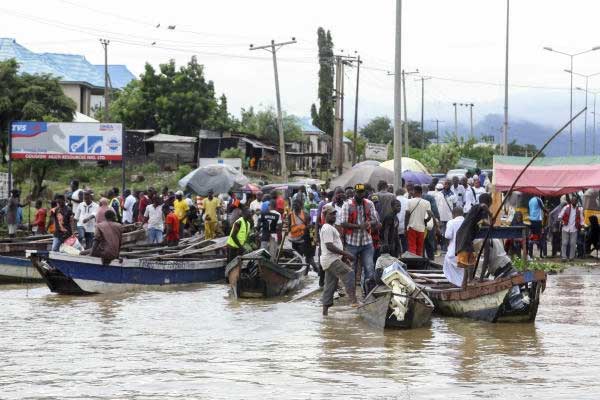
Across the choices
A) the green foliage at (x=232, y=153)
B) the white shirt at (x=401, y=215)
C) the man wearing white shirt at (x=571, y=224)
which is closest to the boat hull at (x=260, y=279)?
the white shirt at (x=401, y=215)

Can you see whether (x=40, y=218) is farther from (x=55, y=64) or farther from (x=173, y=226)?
(x=55, y=64)

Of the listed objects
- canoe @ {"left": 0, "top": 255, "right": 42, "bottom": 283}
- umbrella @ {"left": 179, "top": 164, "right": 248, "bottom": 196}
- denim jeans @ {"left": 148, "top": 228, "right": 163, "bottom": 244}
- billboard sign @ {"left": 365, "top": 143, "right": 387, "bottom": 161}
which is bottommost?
canoe @ {"left": 0, "top": 255, "right": 42, "bottom": 283}

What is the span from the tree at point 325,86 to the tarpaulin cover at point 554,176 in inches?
1318

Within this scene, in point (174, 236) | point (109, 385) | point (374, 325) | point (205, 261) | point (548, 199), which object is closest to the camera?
point (109, 385)

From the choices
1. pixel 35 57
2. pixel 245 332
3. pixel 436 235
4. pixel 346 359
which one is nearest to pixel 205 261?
pixel 436 235

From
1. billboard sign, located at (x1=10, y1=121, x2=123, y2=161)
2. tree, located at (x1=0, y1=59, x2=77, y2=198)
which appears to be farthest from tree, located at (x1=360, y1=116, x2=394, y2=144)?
billboard sign, located at (x1=10, y1=121, x2=123, y2=161)

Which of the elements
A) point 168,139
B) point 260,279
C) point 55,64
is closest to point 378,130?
point 55,64

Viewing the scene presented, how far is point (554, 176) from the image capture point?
2488cm

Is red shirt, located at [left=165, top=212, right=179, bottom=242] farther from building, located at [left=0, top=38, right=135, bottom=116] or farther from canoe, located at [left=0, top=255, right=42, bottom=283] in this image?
building, located at [left=0, top=38, right=135, bottom=116]

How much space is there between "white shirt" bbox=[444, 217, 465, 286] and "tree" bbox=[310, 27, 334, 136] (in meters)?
43.9

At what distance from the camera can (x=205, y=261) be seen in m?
20.4

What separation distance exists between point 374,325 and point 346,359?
2298 millimetres

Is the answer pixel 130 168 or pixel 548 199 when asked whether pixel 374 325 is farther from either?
pixel 130 168

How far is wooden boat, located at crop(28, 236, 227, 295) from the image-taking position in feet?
59.8
